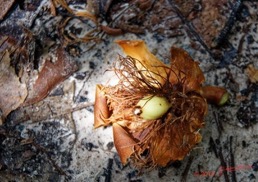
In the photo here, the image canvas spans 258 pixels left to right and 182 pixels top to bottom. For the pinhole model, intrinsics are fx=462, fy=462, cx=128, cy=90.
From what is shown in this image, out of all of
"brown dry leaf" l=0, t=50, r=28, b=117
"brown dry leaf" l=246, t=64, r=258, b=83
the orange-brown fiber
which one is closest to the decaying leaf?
"brown dry leaf" l=0, t=50, r=28, b=117

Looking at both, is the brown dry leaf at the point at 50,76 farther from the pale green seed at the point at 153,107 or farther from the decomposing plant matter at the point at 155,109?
the pale green seed at the point at 153,107

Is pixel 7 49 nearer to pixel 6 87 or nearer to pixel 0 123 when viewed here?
pixel 6 87

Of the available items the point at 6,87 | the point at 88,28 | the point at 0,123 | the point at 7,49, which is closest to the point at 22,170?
the point at 0,123

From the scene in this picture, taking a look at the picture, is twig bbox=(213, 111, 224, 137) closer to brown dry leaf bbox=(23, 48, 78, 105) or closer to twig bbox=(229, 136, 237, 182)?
twig bbox=(229, 136, 237, 182)

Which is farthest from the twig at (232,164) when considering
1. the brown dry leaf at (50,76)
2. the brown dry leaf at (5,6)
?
the brown dry leaf at (5,6)

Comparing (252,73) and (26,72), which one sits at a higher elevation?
(26,72)

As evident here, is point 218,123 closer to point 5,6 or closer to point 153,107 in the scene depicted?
point 153,107

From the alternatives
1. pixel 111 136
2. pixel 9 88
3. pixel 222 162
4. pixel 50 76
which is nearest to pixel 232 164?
pixel 222 162

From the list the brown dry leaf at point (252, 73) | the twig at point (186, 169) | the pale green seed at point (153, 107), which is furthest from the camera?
the brown dry leaf at point (252, 73)
